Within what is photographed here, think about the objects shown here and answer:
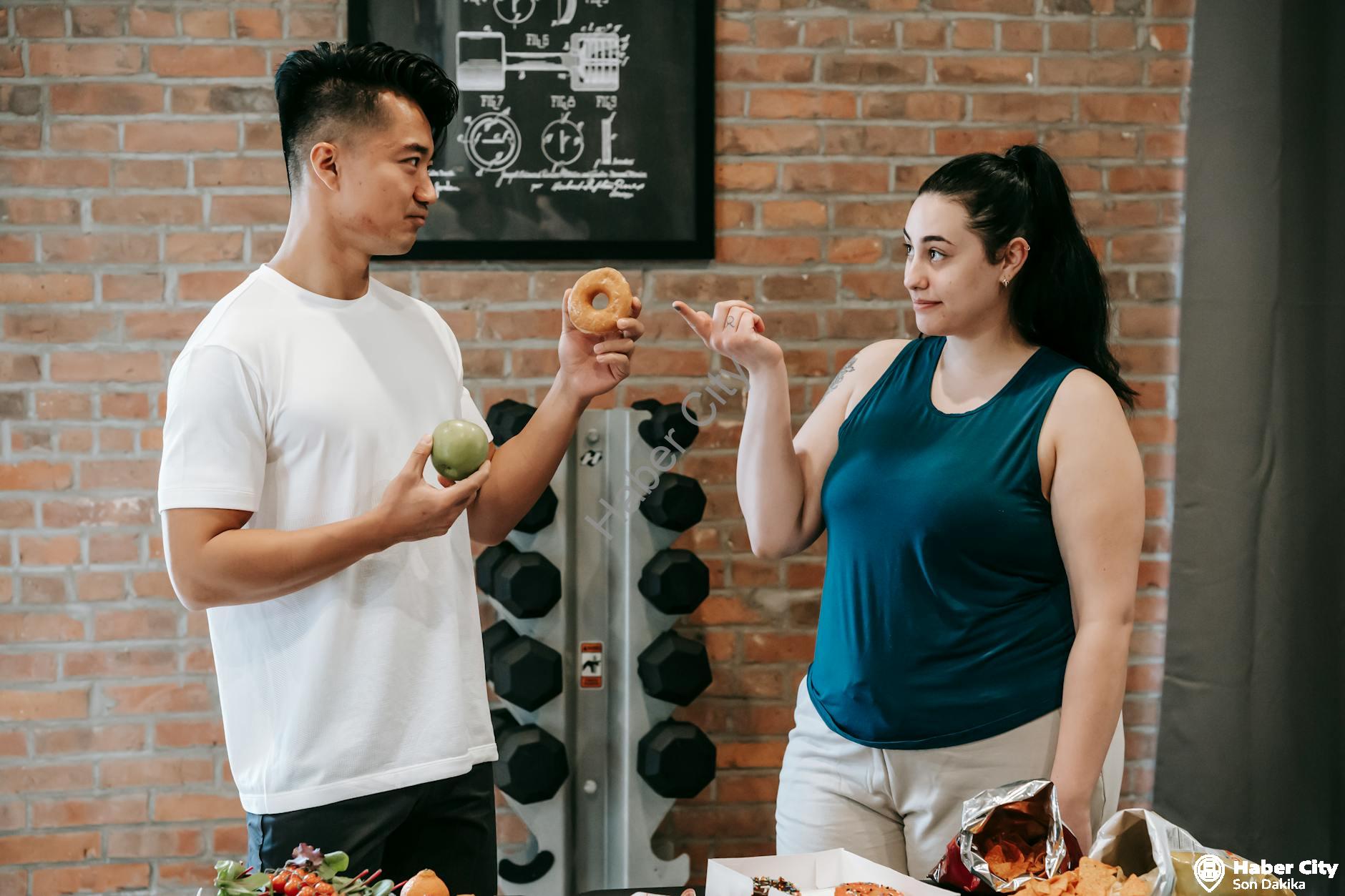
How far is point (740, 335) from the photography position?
149 centimetres

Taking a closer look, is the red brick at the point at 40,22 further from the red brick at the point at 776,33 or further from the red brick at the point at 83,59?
the red brick at the point at 776,33

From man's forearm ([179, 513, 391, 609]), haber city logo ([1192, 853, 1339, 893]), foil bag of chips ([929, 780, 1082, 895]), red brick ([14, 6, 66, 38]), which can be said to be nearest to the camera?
haber city logo ([1192, 853, 1339, 893])

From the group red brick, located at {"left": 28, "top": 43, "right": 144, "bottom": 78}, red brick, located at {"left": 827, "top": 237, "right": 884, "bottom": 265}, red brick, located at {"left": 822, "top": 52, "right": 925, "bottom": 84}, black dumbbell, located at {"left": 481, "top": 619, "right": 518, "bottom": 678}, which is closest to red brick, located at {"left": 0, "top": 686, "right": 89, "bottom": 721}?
black dumbbell, located at {"left": 481, "top": 619, "right": 518, "bottom": 678}

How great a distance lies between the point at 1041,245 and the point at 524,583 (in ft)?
3.63

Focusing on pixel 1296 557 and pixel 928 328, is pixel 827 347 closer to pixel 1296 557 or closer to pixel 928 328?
pixel 928 328

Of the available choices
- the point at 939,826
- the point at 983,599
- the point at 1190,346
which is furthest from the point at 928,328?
the point at 1190,346

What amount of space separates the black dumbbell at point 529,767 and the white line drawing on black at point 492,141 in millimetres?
1265

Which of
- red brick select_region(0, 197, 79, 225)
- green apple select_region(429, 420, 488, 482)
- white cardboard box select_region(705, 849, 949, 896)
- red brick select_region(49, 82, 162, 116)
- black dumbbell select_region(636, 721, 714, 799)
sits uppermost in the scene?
red brick select_region(49, 82, 162, 116)

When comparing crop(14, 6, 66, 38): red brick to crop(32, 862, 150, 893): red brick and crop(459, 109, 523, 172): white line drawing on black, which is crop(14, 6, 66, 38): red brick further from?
crop(32, 862, 150, 893): red brick

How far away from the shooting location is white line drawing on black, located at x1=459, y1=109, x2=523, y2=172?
2.38 m

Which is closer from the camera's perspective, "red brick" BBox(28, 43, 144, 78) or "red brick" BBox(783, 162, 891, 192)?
"red brick" BBox(28, 43, 144, 78)

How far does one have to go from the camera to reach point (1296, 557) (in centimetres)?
238

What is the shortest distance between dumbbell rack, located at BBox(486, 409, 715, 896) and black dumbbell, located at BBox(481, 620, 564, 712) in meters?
0.05

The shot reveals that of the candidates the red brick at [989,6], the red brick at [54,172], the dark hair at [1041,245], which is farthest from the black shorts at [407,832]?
the red brick at [989,6]
